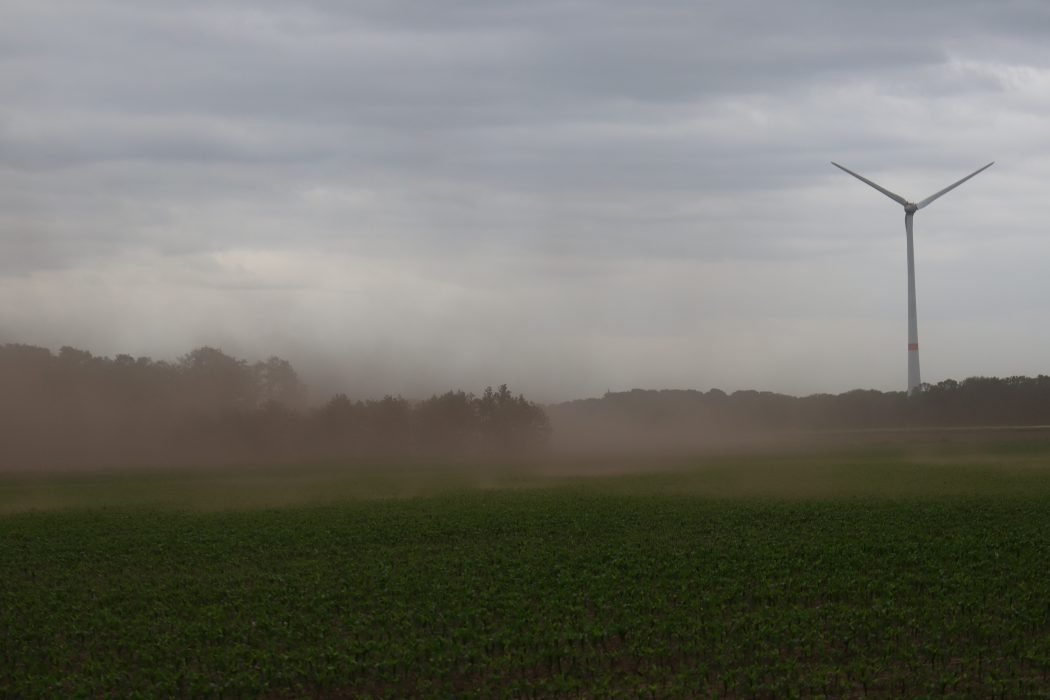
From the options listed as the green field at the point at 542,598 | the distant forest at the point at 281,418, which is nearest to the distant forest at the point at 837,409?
the distant forest at the point at 281,418

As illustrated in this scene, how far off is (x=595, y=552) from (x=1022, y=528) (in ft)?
52.5

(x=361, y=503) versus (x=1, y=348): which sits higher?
(x=1, y=348)

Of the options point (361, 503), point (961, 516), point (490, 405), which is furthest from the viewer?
point (490, 405)

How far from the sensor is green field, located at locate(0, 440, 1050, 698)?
2488 cm

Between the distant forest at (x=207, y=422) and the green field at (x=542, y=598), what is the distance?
70.5 metres

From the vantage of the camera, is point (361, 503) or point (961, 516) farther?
point (361, 503)

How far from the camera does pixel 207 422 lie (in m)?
133

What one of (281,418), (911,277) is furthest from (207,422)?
(911,277)

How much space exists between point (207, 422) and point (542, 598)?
10782 cm

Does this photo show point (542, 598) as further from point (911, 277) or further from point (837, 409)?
point (837, 409)

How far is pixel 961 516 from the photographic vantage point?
45.3 metres

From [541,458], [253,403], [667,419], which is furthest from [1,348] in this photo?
[667,419]

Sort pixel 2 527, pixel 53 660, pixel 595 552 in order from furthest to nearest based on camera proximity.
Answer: pixel 2 527 → pixel 595 552 → pixel 53 660

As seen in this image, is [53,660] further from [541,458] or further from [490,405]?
[490,405]
